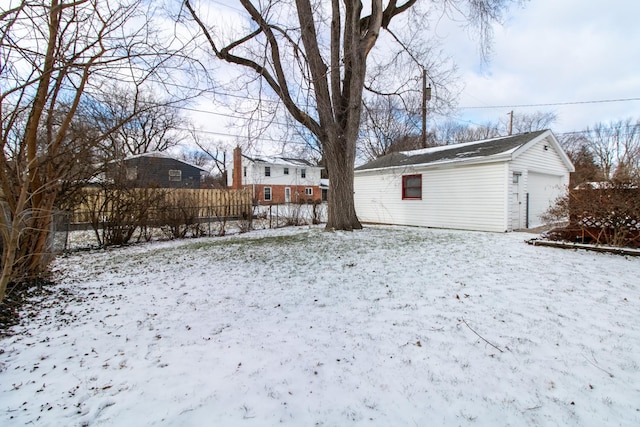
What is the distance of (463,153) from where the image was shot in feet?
36.4

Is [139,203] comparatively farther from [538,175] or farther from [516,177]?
[538,175]

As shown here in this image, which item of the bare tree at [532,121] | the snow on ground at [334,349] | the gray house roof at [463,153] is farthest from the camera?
the bare tree at [532,121]

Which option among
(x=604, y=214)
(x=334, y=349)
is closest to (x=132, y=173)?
(x=334, y=349)

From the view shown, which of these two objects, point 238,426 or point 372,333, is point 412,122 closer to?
point 372,333

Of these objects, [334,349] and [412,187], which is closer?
[334,349]

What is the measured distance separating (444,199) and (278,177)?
2215 cm

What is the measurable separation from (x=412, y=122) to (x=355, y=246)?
21.8 ft

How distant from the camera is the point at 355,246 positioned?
696 centimetres

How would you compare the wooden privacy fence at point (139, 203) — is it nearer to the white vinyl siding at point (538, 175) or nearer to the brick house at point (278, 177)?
the white vinyl siding at point (538, 175)

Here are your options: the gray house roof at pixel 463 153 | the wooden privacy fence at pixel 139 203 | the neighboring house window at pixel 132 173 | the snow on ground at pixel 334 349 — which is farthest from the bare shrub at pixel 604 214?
the neighboring house window at pixel 132 173

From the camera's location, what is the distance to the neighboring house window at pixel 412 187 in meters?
12.0

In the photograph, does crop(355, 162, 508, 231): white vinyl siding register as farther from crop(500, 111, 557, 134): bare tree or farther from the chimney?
crop(500, 111, 557, 134): bare tree

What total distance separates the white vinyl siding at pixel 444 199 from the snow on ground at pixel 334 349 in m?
5.24

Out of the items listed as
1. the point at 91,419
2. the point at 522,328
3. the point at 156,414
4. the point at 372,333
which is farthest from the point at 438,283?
the point at 91,419
